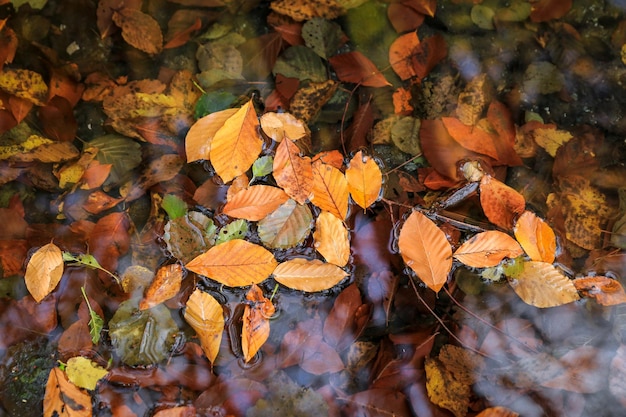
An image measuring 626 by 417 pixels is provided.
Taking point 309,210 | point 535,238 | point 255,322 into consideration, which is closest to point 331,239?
point 309,210

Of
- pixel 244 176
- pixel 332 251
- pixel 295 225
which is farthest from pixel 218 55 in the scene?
pixel 332 251

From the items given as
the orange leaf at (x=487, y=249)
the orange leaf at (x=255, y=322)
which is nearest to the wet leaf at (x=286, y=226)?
the orange leaf at (x=255, y=322)

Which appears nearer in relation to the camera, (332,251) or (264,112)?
(332,251)

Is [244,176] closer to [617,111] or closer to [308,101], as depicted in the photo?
[308,101]

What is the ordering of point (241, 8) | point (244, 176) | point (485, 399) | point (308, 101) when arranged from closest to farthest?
point (485, 399)
point (244, 176)
point (308, 101)
point (241, 8)

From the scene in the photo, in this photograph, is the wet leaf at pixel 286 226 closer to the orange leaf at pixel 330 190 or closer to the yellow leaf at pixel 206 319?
the orange leaf at pixel 330 190
